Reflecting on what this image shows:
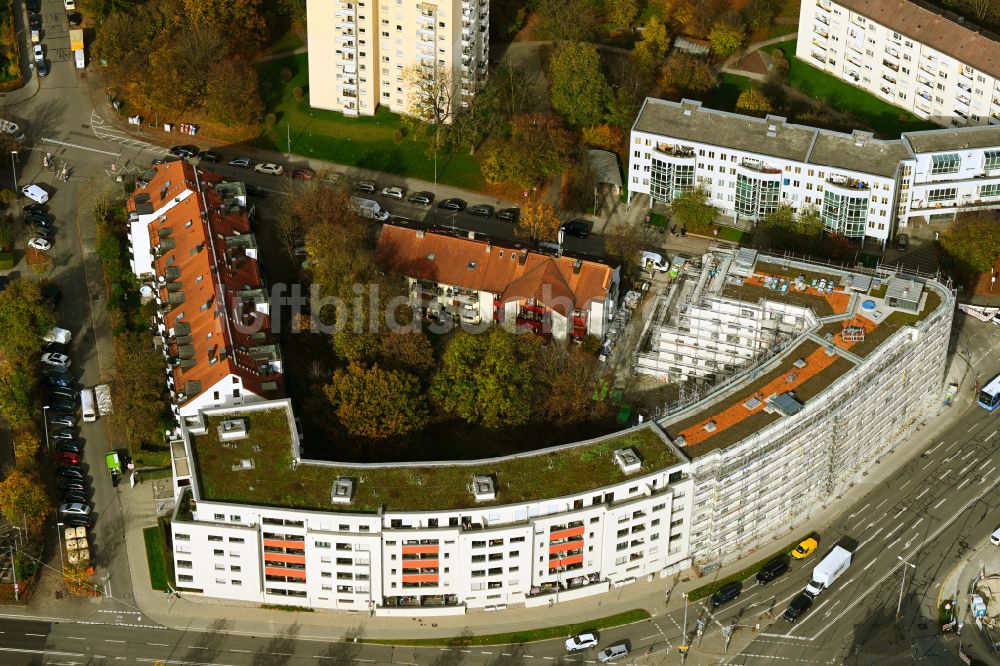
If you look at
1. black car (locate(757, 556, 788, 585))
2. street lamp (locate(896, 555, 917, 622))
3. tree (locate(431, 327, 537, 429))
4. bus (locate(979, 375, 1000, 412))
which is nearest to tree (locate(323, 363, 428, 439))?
tree (locate(431, 327, 537, 429))

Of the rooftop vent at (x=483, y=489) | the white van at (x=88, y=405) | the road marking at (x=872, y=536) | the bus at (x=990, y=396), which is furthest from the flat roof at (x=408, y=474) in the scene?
the bus at (x=990, y=396)

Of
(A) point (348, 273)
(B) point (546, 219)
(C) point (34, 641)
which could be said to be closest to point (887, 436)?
(B) point (546, 219)

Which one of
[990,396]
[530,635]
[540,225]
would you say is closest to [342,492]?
[530,635]

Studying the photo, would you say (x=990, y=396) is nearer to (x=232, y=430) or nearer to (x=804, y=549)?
(x=804, y=549)

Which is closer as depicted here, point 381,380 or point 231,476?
point 231,476

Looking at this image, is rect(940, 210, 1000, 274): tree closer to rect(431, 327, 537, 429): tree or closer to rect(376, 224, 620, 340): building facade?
rect(376, 224, 620, 340): building facade

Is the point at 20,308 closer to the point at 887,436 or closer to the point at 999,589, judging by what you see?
the point at 887,436

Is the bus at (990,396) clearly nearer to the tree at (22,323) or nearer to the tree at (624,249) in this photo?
the tree at (624,249)
